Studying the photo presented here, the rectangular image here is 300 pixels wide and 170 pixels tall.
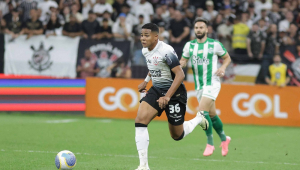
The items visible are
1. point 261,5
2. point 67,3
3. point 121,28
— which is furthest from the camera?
point 67,3

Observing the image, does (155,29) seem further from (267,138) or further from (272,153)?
(267,138)

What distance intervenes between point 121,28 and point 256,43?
4.47 meters

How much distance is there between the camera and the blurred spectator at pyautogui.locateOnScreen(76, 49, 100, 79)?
15367 millimetres

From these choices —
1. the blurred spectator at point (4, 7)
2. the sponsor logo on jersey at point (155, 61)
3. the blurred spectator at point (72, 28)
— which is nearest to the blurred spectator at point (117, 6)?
the blurred spectator at point (72, 28)

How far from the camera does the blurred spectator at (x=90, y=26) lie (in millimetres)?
16266

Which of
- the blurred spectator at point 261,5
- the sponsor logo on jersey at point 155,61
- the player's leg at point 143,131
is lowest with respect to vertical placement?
the player's leg at point 143,131

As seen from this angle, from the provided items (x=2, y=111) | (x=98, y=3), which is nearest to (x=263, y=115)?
(x=98, y=3)

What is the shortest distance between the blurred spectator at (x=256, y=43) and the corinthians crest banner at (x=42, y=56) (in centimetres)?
553

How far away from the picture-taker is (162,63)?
6680mm

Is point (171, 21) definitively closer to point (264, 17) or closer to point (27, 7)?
point (264, 17)

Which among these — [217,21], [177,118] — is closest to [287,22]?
[217,21]

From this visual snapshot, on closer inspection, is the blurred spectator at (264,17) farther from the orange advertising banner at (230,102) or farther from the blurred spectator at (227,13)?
the orange advertising banner at (230,102)

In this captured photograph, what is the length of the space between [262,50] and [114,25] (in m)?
4.97

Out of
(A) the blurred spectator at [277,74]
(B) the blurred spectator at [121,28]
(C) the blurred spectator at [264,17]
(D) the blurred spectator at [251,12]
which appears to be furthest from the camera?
(D) the blurred spectator at [251,12]
